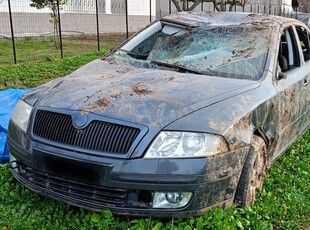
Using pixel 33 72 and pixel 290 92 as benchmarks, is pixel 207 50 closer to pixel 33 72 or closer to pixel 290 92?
pixel 290 92

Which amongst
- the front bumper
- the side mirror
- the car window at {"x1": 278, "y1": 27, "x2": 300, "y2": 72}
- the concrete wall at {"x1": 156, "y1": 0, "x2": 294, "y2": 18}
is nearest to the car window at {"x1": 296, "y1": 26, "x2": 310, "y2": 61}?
the car window at {"x1": 278, "y1": 27, "x2": 300, "y2": 72}

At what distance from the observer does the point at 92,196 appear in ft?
8.74

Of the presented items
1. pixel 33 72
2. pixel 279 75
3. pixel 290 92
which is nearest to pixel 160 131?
pixel 279 75

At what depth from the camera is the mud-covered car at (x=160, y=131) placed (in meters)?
2.55

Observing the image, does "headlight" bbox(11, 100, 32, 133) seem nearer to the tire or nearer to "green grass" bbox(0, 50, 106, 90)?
the tire

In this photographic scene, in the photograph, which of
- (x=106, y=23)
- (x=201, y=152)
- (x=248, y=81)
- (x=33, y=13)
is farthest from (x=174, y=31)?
(x=106, y=23)

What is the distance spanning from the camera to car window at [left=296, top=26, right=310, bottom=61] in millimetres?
4887

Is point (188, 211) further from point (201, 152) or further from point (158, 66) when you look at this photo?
point (158, 66)

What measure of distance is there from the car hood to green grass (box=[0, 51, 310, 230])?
690 millimetres

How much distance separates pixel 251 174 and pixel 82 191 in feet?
4.20

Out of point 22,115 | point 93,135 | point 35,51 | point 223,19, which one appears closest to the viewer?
point 93,135

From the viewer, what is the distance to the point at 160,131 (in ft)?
8.52

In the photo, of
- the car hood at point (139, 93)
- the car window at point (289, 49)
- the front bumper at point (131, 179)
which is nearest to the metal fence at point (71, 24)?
the car window at point (289, 49)

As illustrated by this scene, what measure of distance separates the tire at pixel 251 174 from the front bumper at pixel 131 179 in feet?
0.52
